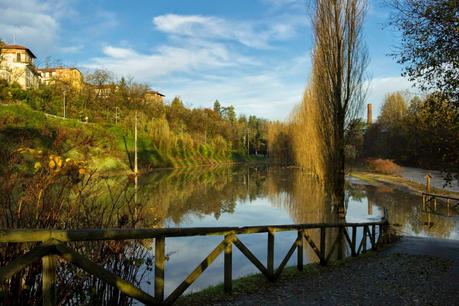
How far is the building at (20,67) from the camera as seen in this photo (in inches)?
1806

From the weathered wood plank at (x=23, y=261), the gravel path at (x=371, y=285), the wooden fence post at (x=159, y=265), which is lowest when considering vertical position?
the gravel path at (x=371, y=285)

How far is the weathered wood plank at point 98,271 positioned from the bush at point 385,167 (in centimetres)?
5223

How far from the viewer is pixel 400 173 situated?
2031 inches

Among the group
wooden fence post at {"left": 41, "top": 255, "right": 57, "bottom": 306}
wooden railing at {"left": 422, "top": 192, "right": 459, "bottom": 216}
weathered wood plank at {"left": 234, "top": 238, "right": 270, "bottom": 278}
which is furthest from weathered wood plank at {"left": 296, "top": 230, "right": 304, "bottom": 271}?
wooden railing at {"left": 422, "top": 192, "right": 459, "bottom": 216}

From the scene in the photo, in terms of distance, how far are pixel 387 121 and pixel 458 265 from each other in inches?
2665

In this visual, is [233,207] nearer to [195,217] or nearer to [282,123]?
[195,217]

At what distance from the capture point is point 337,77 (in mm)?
13711

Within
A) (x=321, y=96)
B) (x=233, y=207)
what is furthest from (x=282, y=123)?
(x=321, y=96)

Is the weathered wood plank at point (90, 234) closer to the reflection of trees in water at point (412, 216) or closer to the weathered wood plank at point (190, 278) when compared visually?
the weathered wood plank at point (190, 278)

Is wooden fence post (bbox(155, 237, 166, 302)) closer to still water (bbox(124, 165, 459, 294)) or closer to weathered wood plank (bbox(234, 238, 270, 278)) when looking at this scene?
still water (bbox(124, 165, 459, 294))

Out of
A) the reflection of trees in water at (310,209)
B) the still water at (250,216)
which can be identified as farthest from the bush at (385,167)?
the reflection of trees in water at (310,209)

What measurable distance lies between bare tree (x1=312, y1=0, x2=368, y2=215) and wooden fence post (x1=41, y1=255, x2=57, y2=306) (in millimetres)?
11648

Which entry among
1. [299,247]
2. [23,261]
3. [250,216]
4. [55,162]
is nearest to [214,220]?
[250,216]

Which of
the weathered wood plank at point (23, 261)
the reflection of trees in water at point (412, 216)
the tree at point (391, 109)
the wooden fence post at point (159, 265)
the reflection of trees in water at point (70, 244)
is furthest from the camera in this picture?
the tree at point (391, 109)
